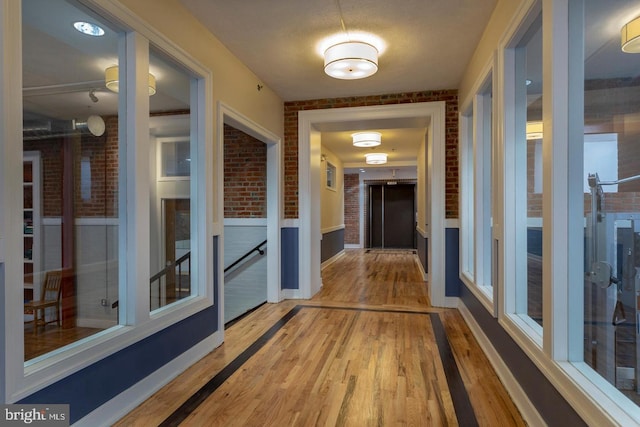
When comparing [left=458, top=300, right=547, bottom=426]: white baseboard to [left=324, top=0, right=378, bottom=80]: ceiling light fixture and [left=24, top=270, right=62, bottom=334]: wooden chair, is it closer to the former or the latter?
[left=324, top=0, right=378, bottom=80]: ceiling light fixture

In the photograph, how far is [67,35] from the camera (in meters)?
2.19

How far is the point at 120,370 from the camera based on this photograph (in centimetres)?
191

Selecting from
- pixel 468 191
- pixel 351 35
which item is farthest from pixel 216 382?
pixel 468 191

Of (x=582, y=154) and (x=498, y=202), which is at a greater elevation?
(x=582, y=154)

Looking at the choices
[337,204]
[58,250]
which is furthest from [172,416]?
[337,204]

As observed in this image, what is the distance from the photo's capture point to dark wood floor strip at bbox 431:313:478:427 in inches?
73.3

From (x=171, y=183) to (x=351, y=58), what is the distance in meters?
1.83

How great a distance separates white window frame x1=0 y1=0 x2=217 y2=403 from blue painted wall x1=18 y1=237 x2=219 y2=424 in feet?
0.15

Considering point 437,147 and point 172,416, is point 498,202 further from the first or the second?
point 172,416

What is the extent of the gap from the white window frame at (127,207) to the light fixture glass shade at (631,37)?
8.95ft

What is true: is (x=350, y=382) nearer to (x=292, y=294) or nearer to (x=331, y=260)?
(x=292, y=294)

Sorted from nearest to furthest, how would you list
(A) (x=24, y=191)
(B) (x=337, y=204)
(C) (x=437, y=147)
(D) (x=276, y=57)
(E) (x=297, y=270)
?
(A) (x=24, y=191), (D) (x=276, y=57), (C) (x=437, y=147), (E) (x=297, y=270), (B) (x=337, y=204)

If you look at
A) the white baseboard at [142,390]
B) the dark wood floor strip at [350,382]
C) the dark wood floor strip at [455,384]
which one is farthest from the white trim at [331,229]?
the white baseboard at [142,390]

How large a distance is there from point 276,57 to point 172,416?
9.65 feet
